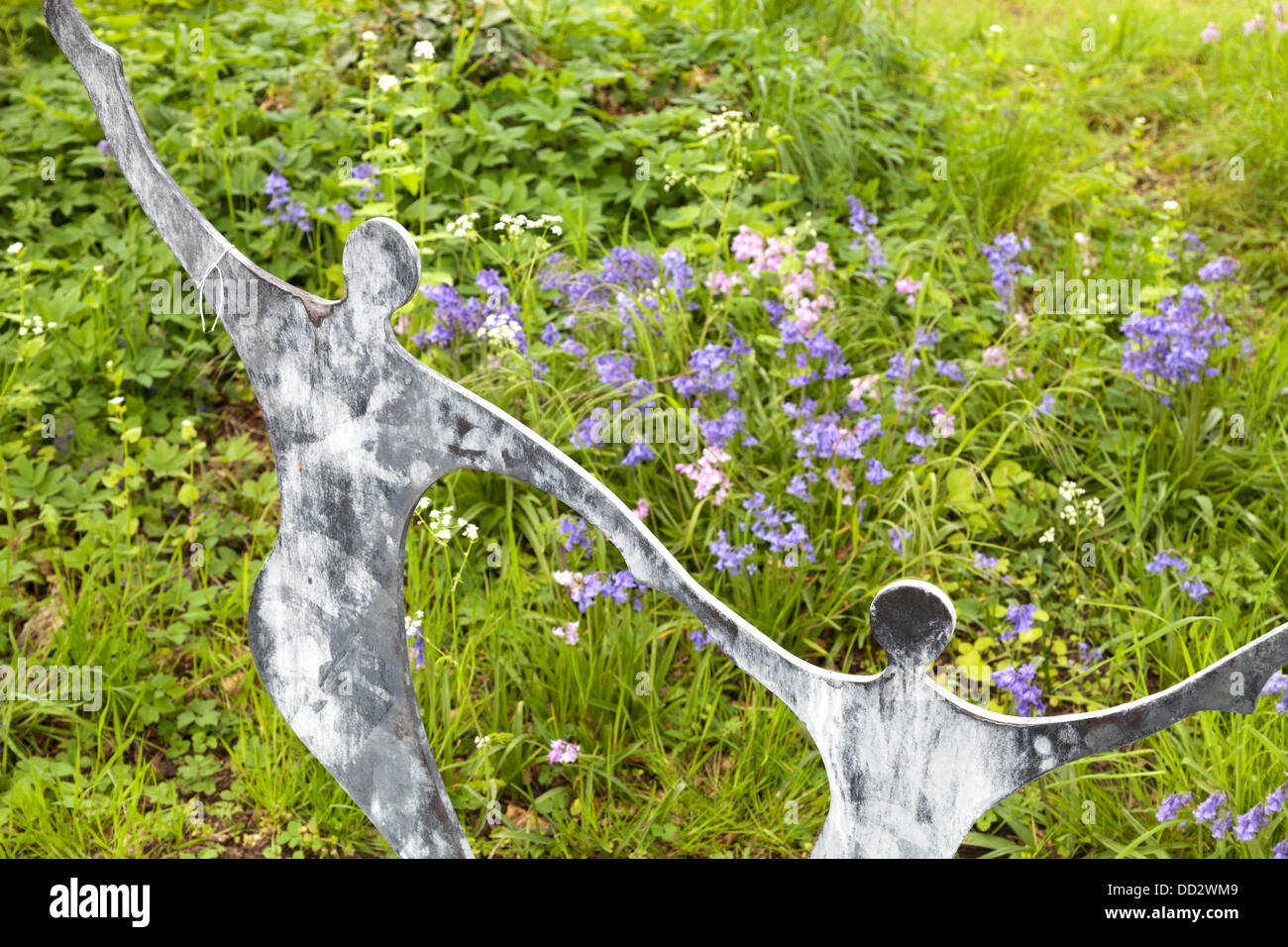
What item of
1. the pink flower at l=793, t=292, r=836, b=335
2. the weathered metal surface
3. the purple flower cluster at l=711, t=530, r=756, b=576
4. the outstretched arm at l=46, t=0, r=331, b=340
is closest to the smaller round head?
the weathered metal surface


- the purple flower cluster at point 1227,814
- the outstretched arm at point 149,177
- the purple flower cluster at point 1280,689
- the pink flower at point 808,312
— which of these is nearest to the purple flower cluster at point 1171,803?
the purple flower cluster at point 1227,814

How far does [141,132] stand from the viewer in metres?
1.58

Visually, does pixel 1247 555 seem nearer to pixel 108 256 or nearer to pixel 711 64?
pixel 711 64

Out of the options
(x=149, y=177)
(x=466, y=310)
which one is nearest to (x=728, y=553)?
(x=466, y=310)

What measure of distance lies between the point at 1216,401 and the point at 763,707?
161 centimetres

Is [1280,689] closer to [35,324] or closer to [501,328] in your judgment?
[501,328]

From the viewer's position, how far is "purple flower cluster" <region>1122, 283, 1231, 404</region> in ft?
9.42

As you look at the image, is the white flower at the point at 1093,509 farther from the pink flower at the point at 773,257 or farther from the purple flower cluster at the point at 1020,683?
the pink flower at the point at 773,257

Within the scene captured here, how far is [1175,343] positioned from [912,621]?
1971 millimetres

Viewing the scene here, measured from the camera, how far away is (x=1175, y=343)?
2.91 m

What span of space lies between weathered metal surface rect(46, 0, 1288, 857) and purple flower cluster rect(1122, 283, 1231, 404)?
183 cm

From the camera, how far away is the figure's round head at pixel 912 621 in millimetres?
1277

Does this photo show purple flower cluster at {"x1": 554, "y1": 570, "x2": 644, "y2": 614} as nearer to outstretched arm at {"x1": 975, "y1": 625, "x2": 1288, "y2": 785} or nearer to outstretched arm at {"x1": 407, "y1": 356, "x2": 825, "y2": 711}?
outstretched arm at {"x1": 407, "y1": 356, "x2": 825, "y2": 711}

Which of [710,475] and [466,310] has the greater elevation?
[466,310]
